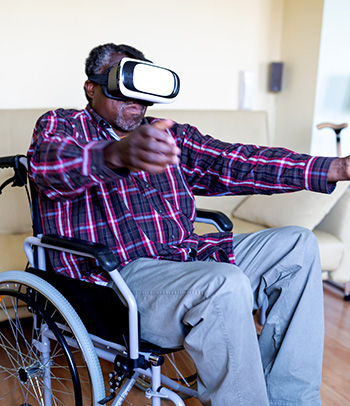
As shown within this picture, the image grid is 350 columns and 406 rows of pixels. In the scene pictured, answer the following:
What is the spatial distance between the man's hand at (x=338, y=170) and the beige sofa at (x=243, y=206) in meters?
0.96

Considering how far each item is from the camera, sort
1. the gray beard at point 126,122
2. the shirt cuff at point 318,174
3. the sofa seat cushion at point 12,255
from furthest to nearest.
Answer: the sofa seat cushion at point 12,255, the gray beard at point 126,122, the shirt cuff at point 318,174

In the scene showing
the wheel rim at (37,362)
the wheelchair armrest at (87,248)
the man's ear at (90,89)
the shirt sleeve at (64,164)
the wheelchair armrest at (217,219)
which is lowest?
the wheel rim at (37,362)

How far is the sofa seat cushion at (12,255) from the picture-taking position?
1728 mm

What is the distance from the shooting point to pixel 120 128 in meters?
1.40

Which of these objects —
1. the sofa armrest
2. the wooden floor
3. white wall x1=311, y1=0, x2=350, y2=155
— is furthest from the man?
white wall x1=311, y1=0, x2=350, y2=155

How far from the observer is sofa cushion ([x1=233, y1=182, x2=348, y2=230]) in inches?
85.4

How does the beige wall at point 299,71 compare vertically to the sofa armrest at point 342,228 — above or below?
above

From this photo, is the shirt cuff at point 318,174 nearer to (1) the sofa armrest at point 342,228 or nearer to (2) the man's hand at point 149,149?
(2) the man's hand at point 149,149

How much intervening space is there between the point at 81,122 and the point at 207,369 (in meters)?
0.80

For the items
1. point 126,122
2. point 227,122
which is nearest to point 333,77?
point 227,122

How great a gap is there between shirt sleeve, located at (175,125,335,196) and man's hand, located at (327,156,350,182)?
0.01 meters

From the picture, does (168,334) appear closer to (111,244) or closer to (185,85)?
(111,244)

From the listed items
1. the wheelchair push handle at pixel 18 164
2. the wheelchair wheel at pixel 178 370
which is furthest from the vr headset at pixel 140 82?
the wheelchair wheel at pixel 178 370

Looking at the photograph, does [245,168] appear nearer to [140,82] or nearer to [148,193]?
[148,193]
